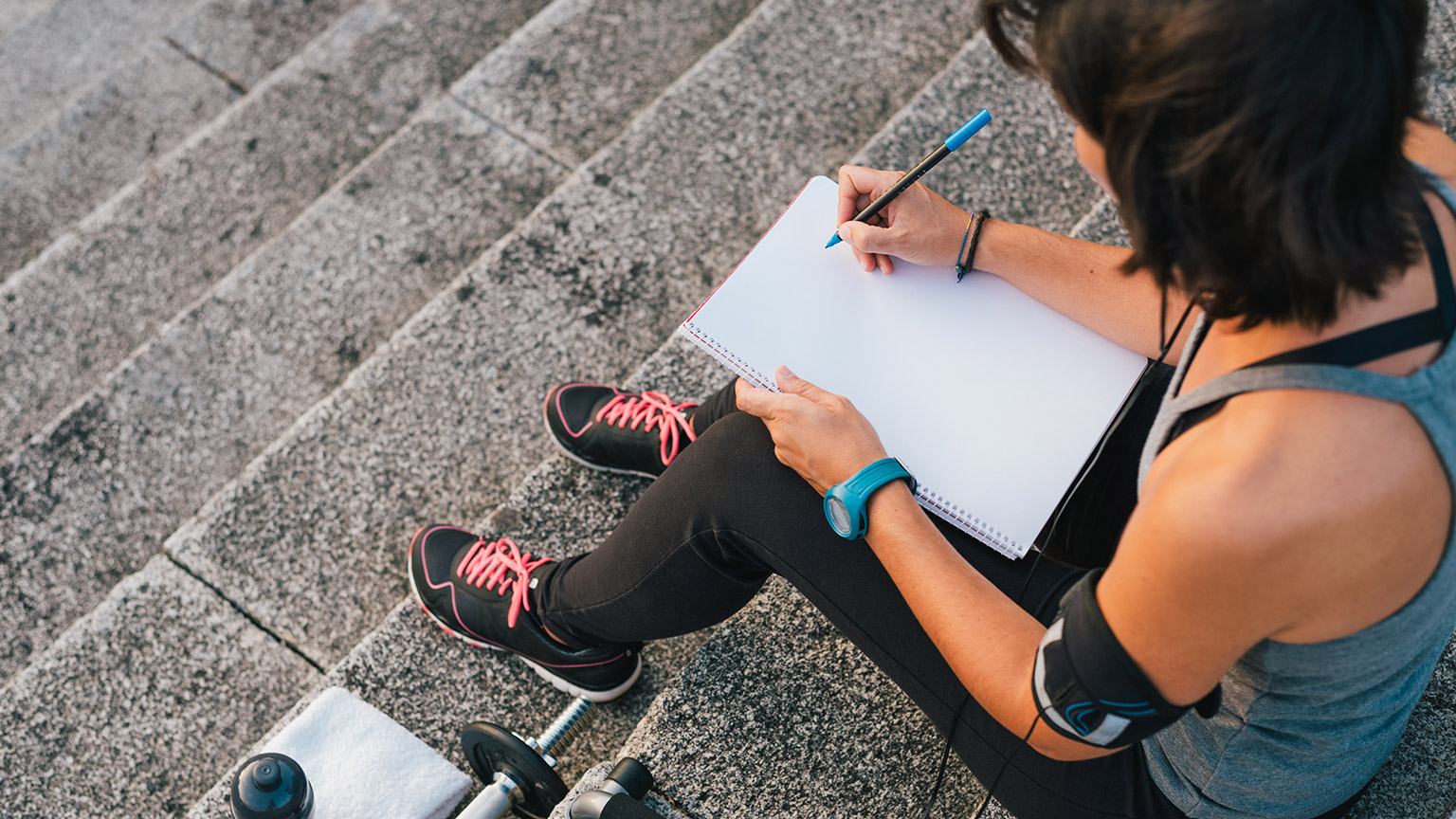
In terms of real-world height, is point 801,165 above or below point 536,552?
above

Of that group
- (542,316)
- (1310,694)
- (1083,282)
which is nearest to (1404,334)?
(1310,694)

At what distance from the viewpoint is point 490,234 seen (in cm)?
272

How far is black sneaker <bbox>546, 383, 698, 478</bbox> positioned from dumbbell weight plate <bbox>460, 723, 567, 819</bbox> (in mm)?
592

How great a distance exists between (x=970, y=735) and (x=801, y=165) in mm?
1671

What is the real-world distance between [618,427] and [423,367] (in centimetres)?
61

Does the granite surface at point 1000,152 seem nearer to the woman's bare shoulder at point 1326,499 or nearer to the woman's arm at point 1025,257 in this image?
the woman's arm at point 1025,257

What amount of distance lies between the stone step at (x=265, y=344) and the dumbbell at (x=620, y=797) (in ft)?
4.81

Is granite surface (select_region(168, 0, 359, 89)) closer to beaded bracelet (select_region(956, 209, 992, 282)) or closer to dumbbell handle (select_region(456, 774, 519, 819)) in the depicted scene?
dumbbell handle (select_region(456, 774, 519, 819))

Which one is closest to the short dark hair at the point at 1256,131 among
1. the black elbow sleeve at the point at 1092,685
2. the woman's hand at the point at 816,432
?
the black elbow sleeve at the point at 1092,685

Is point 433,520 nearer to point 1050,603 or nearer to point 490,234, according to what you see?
point 490,234

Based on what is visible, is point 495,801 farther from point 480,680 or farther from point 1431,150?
point 1431,150

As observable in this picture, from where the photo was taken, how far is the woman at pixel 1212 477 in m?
0.85

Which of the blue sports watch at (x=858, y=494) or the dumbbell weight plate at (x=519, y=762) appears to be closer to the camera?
the blue sports watch at (x=858, y=494)

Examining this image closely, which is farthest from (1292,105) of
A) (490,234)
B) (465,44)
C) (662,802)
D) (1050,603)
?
(465,44)
